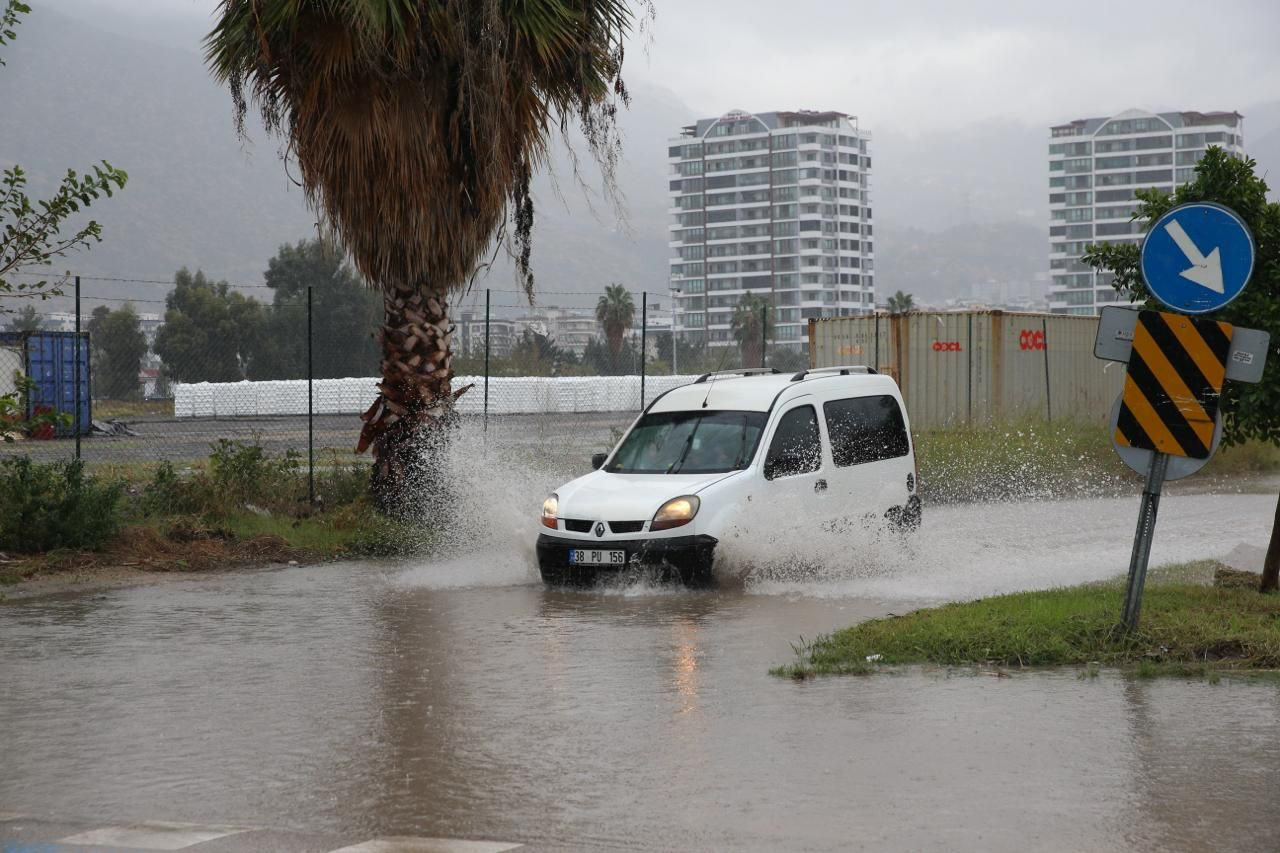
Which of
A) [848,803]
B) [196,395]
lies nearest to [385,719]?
[848,803]

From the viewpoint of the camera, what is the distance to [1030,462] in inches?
1043

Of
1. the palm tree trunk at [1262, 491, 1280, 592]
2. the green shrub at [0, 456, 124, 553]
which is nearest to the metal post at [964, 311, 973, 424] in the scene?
the green shrub at [0, 456, 124, 553]

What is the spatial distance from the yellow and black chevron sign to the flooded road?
1.51m

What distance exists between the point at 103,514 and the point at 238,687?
287 inches

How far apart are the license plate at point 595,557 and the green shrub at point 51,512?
17.6 ft

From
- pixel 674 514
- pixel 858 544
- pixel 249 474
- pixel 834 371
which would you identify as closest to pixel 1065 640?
pixel 674 514

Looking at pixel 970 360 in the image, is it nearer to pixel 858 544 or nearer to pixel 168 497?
pixel 858 544

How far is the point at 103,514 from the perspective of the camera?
51.6ft

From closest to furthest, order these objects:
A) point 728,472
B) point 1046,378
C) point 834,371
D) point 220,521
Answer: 1. point 728,472
2. point 834,371
3. point 220,521
4. point 1046,378

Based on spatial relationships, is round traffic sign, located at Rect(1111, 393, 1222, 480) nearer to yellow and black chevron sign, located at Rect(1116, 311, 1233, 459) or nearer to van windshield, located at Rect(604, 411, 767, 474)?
yellow and black chevron sign, located at Rect(1116, 311, 1233, 459)

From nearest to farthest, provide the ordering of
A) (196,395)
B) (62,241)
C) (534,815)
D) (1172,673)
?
(534,815) → (1172,673) → (62,241) → (196,395)

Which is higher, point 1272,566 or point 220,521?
point 1272,566

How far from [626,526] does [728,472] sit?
1.21 metres

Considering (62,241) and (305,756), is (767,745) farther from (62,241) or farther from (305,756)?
(62,241)
